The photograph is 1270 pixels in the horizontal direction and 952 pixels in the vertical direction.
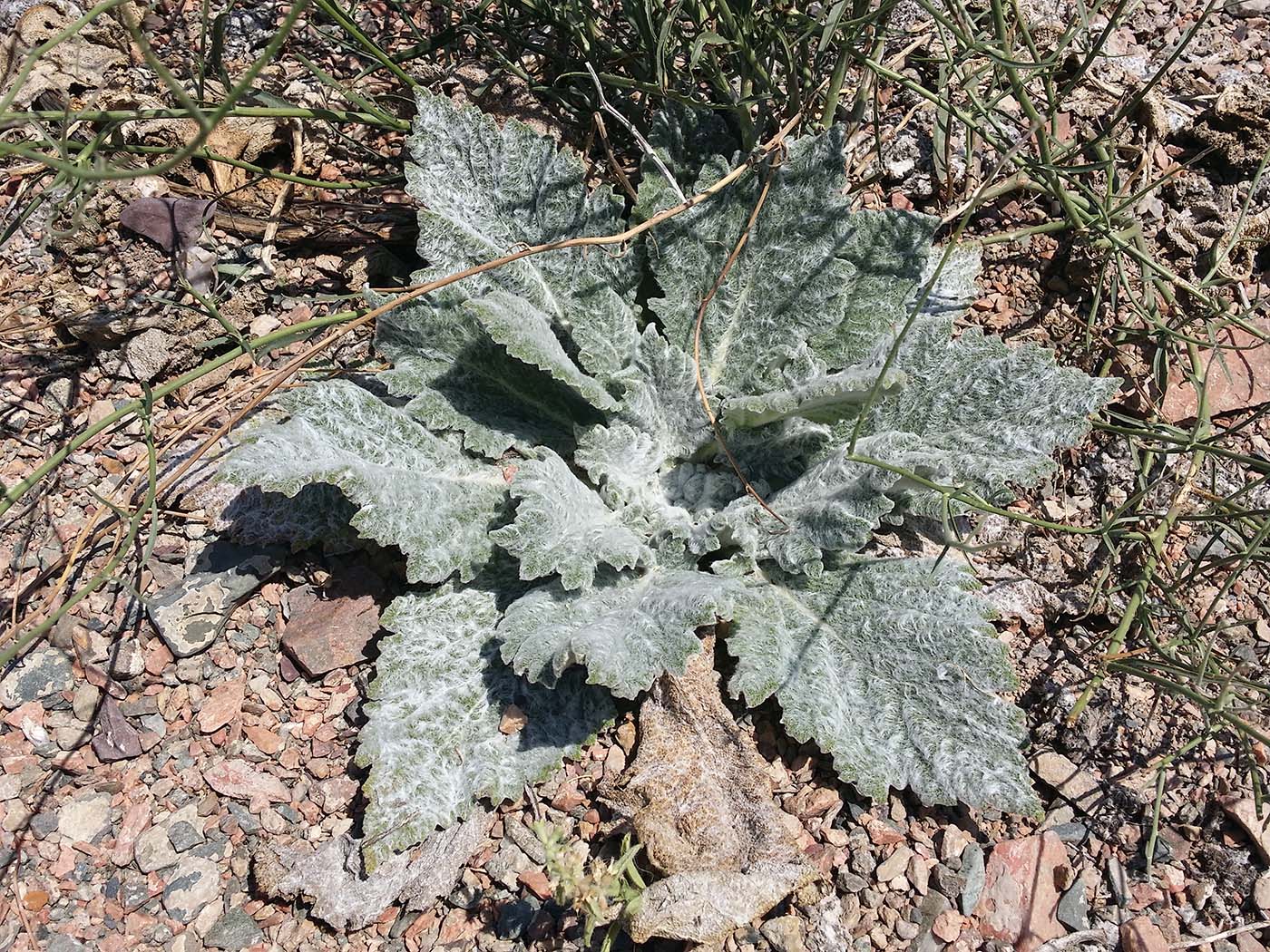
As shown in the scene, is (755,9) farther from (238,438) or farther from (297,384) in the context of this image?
(238,438)

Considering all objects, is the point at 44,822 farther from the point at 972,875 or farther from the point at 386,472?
the point at 972,875

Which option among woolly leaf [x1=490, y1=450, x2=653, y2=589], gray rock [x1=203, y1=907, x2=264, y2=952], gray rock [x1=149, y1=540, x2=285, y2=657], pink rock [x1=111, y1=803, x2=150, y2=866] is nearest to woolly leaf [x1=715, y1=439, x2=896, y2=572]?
woolly leaf [x1=490, y1=450, x2=653, y2=589]

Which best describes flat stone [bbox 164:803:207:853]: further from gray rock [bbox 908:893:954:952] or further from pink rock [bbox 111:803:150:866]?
gray rock [bbox 908:893:954:952]

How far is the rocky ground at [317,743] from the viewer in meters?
1.92

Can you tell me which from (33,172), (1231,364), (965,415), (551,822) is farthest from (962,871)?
(33,172)

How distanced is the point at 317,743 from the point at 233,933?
0.41m

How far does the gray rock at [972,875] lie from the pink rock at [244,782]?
4.79ft

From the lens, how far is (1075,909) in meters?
1.94

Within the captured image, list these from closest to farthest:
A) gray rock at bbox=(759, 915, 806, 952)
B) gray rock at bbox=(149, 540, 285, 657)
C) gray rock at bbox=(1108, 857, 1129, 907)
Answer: gray rock at bbox=(759, 915, 806, 952), gray rock at bbox=(1108, 857, 1129, 907), gray rock at bbox=(149, 540, 285, 657)

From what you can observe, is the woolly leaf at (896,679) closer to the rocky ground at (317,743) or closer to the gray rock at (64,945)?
the rocky ground at (317,743)

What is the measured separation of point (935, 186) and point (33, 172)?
2.56 meters

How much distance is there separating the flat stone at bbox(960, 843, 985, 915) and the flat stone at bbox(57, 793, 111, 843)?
1810 millimetres

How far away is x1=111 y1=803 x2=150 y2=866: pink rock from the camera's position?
1.97 meters

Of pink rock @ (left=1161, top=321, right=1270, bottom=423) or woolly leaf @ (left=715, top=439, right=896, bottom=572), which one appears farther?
pink rock @ (left=1161, top=321, right=1270, bottom=423)
